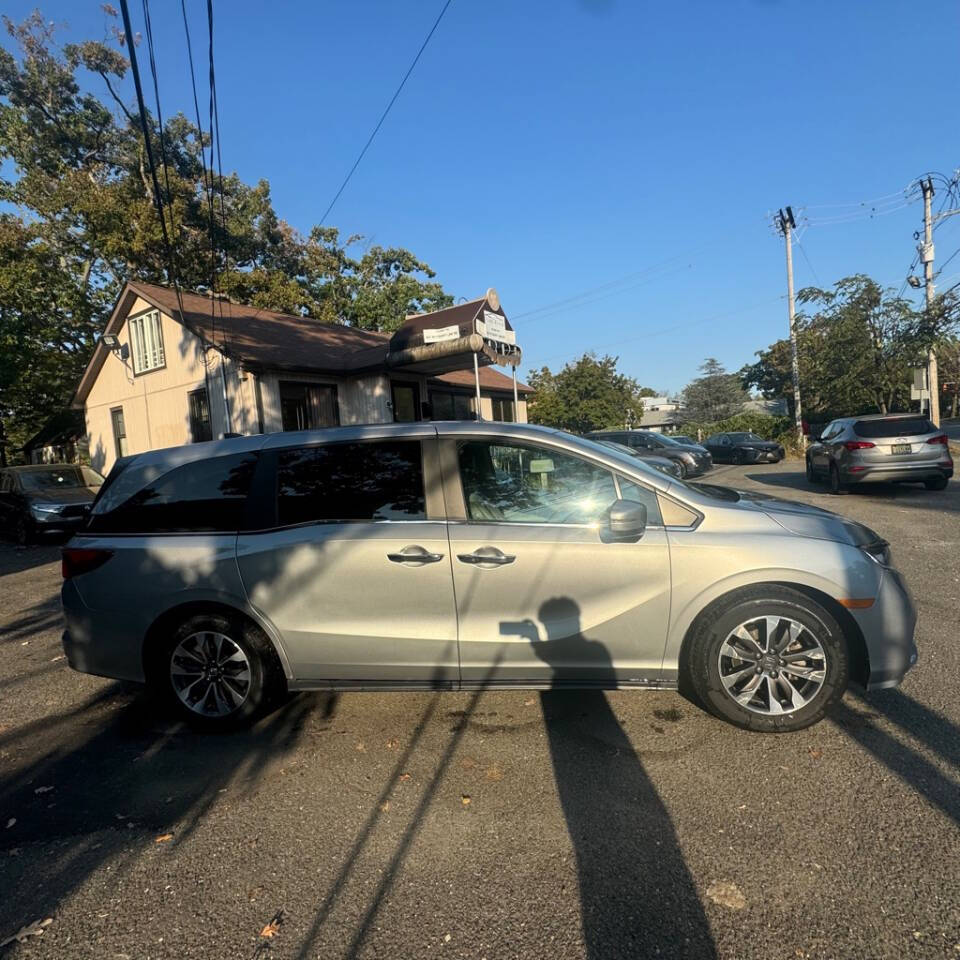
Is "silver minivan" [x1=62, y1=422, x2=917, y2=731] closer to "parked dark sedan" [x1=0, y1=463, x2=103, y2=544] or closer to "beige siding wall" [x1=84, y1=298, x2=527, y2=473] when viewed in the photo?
"parked dark sedan" [x1=0, y1=463, x2=103, y2=544]

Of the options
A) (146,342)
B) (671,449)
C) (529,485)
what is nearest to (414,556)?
(529,485)

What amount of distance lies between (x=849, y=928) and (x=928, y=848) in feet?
1.96

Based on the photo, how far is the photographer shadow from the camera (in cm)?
198

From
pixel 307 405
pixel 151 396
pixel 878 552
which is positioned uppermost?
pixel 151 396

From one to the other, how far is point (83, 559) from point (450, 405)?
1736 cm

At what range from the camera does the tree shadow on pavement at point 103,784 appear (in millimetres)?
2430

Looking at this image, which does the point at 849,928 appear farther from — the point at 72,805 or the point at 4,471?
the point at 4,471

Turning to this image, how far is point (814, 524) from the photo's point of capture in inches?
128

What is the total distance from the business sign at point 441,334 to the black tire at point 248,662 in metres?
10.3

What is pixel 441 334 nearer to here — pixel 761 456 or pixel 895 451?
pixel 895 451

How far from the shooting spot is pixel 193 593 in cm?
335

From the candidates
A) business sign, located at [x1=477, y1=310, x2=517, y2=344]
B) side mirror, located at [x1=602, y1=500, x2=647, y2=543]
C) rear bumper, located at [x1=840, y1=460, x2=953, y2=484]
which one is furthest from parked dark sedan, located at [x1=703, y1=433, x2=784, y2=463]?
side mirror, located at [x1=602, y1=500, x2=647, y2=543]

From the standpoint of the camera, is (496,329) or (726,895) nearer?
(726,895)

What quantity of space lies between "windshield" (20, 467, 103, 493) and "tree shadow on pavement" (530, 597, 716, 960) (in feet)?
41.7
